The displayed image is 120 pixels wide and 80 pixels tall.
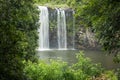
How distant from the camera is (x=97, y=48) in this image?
54594 millimetres

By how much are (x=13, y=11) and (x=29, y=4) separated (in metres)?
13.0

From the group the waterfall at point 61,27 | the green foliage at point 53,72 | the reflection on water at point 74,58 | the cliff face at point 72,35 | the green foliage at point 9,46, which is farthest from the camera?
the waterfall at point 61,27

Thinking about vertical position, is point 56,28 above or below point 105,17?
above

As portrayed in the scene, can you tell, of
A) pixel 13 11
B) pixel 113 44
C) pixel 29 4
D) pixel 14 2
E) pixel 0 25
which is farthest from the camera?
pixel 29 4

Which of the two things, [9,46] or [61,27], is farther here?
[61,27]

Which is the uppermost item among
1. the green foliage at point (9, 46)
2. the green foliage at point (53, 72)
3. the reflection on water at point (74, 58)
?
the green foliage at point (9, 46)

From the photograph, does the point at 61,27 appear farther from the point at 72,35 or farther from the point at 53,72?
the point at 53,72

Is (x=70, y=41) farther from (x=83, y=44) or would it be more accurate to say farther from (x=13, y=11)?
(x=13, y=11)

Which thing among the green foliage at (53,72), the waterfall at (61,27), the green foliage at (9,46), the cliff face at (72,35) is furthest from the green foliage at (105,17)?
the waterfall at (61,27)

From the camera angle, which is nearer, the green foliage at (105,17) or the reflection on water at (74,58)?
the green foliage at (105,17)

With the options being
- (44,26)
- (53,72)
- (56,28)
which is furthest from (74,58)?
(56,28)

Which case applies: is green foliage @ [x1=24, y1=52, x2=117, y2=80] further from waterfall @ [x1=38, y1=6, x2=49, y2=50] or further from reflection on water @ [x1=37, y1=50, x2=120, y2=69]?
waterfall @ [x1=38, y1=6, x2=49, y2=50]

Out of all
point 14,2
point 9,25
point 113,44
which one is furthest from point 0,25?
point 113,44

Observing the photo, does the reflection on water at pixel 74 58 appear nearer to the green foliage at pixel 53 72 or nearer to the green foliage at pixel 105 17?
the green foliage at pixel 53 72
